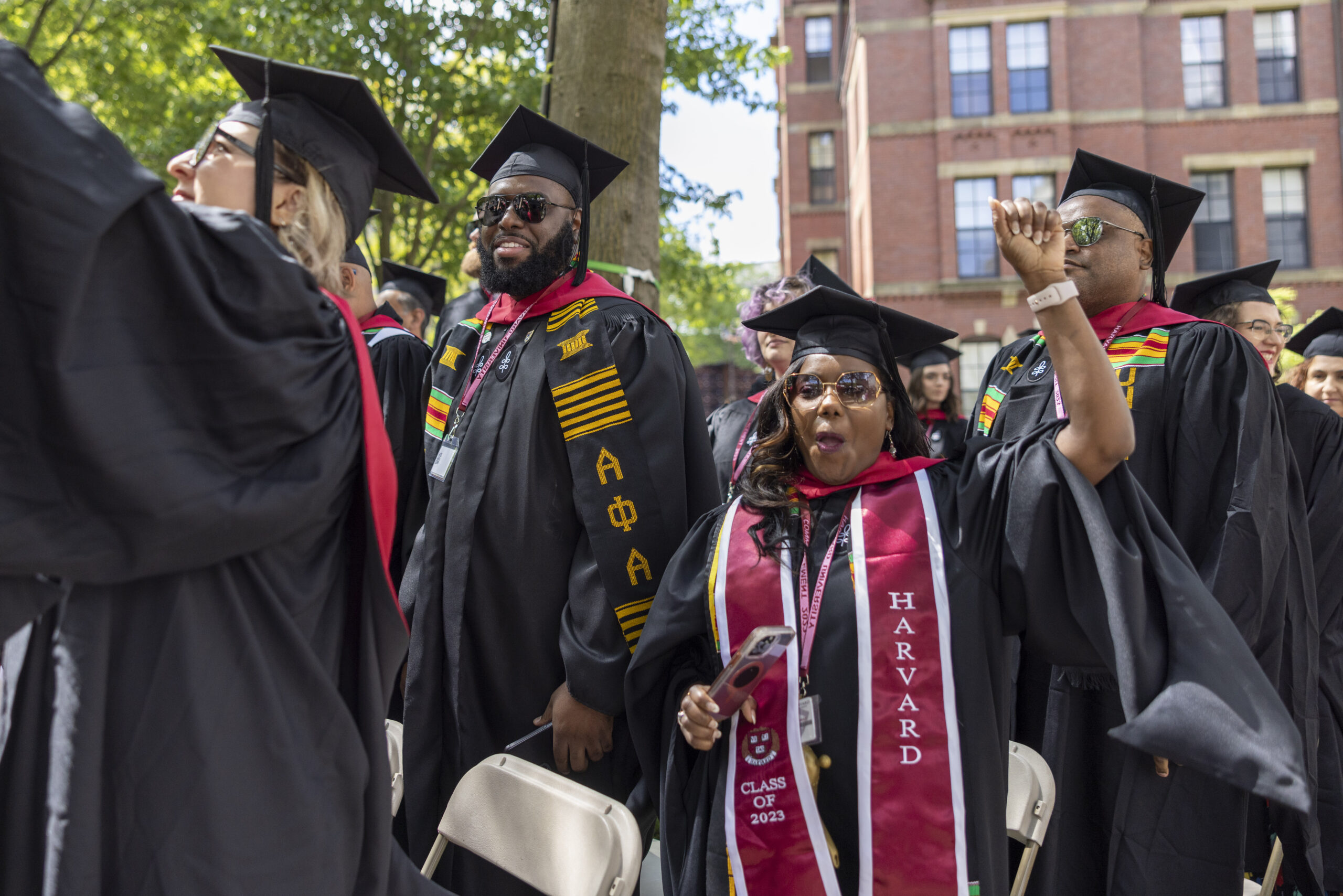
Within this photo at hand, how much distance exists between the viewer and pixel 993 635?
245 cm

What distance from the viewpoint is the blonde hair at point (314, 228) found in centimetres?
200

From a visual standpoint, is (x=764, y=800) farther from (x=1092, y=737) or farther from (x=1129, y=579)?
(x=1092, y=737)

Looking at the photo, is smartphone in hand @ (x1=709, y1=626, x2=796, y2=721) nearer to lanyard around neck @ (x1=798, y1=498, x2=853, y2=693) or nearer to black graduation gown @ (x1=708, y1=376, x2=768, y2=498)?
lanyard around neck @ (x1=798, y1=498, x2=853, y2=693)

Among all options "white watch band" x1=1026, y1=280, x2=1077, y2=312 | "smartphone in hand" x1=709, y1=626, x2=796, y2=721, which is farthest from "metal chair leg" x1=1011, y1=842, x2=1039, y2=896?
"white watch band" x1=1026, y1=280, x2=1077, y2=312

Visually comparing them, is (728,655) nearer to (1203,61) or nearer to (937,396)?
(937,396)

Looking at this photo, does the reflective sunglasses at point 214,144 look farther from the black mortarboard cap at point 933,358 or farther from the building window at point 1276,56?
the building window at point 1276,56

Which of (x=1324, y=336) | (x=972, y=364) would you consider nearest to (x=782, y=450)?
(x=1324, y=336)

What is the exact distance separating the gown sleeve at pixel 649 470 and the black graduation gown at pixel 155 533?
1051 millimetres

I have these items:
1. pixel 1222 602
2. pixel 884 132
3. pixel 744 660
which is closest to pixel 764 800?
pixel 744 660

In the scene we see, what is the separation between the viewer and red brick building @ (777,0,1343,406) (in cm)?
1977

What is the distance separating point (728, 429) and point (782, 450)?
103 inches

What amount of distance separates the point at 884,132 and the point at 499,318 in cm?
1974

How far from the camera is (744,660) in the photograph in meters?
2.21

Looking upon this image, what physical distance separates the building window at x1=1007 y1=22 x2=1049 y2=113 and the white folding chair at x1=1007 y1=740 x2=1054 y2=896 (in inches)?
800
